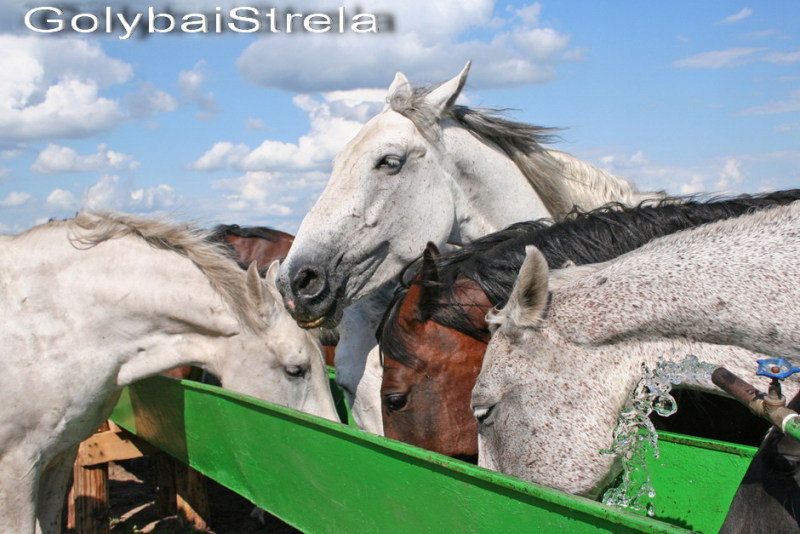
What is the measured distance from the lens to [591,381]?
1.88 m

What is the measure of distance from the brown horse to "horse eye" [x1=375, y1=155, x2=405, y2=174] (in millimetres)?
572

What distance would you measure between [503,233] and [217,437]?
5.22 ft

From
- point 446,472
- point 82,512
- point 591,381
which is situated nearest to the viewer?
point 446,472

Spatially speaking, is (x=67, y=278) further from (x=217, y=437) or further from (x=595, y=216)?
(x=595, y=216)

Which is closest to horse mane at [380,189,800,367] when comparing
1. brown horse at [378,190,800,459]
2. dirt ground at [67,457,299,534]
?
brown horse at [378,190,800,459]

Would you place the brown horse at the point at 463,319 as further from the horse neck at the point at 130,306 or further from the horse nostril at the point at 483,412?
the horse neck at the point at 130,306

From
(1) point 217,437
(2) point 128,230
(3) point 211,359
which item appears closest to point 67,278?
(2) point 128,230

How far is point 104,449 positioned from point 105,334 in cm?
178

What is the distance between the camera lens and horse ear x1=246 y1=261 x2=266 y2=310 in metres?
3.16

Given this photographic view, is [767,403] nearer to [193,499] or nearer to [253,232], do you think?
[193,499]

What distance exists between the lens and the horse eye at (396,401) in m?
2.57

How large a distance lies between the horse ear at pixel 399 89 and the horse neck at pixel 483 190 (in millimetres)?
237

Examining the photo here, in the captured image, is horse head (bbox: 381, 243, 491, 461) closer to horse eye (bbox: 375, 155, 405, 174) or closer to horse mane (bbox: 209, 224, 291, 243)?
horse eye (bbox: 375, 155, 405, 174)

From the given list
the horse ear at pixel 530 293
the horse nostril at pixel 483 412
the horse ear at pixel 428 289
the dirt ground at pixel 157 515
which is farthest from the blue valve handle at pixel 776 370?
the dirt ground at pixel 157 515
